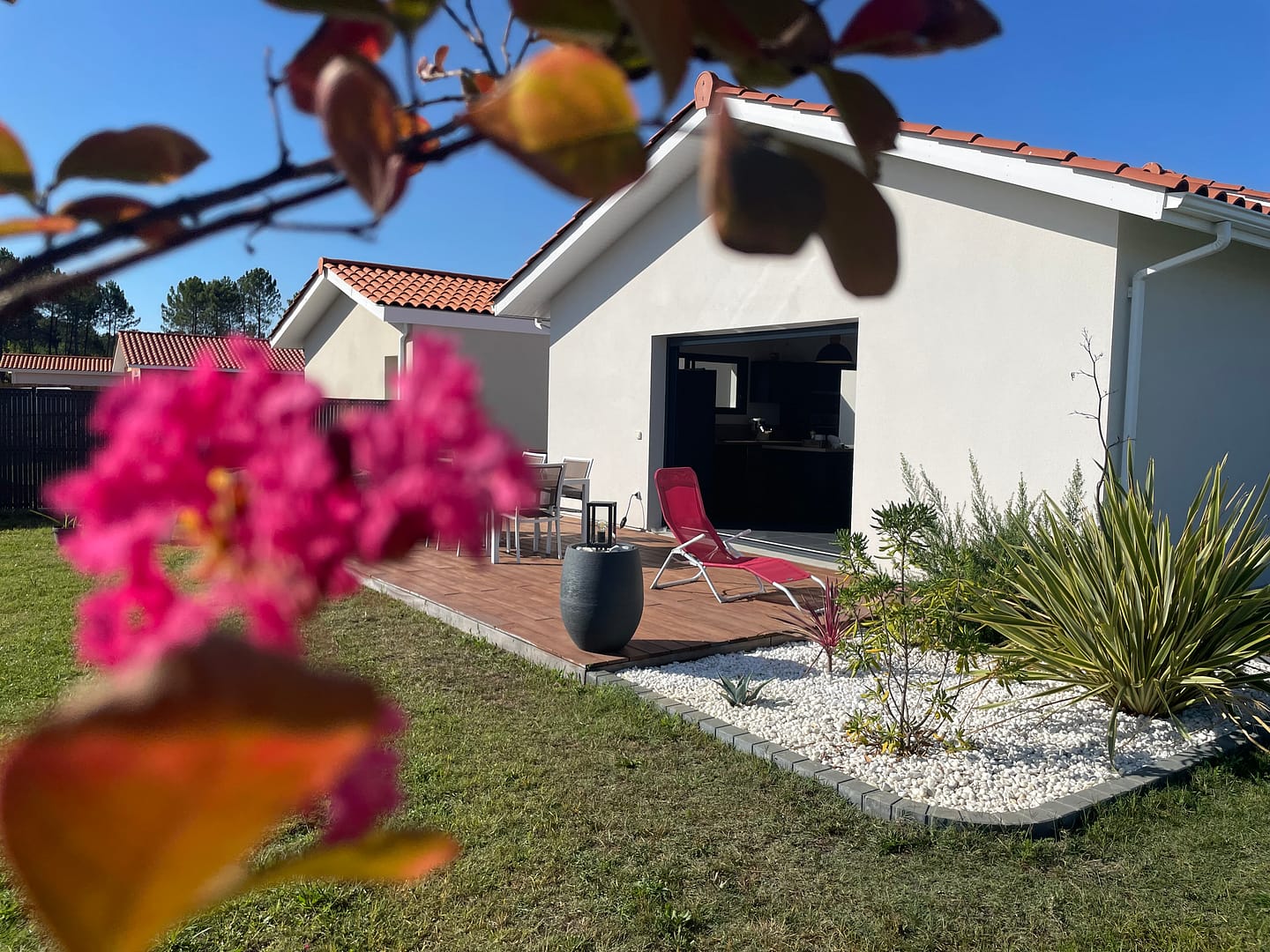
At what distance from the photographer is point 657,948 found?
2.69 m

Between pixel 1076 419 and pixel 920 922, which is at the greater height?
pixel 1076 419

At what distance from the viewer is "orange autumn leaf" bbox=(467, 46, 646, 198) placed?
14.0 inches

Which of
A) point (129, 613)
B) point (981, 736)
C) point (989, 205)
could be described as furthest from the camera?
point (989, 205)

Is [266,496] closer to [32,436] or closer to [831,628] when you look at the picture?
[831,628]

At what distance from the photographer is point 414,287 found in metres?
10.6

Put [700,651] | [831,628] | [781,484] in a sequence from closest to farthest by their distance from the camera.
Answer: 1. [831,628]
2. [700,651]
3. [781,484]

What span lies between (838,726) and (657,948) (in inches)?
80.4

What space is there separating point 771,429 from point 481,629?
27.6 feet

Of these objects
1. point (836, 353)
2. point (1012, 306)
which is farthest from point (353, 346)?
point (1012, 306)

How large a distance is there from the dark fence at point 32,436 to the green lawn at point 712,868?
29.9ft

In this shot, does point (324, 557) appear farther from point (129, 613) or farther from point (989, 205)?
point (989, 205)

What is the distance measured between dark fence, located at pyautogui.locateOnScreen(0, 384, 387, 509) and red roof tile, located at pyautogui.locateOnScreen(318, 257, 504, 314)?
448 centimetres

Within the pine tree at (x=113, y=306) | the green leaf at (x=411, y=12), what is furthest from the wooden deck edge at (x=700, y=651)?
the green leaf at (x=411, y=12)

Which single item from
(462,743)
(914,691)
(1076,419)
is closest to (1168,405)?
(1076,419)
